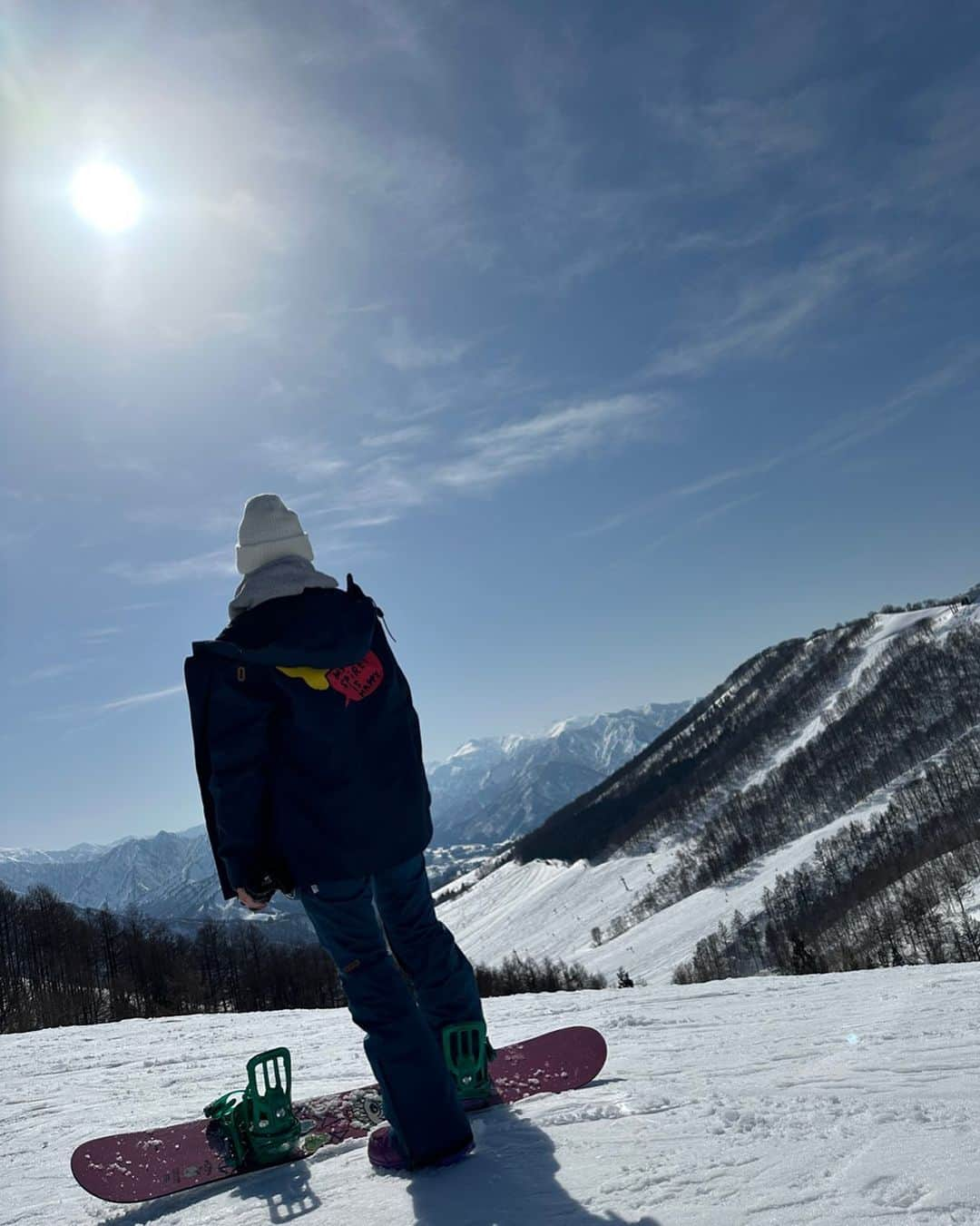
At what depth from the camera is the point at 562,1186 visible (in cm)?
239

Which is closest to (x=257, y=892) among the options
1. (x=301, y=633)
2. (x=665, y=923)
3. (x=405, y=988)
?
(x=405, y=988)

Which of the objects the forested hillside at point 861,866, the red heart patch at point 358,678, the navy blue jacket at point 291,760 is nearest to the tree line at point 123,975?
the navy blue jacket at point 291,760

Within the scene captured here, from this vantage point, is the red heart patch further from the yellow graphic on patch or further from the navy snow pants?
the navy snow pants

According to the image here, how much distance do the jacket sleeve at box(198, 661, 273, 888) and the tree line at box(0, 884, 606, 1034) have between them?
159 ft

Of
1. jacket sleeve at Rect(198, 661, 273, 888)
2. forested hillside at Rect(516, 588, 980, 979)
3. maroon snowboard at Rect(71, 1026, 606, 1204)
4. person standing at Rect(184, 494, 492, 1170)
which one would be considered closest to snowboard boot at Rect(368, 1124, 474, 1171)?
person standing at Rect(184, 494, 492, 1170)

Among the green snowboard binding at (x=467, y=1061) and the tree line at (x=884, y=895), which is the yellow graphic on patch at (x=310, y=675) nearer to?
the green snowboard binding at (x=467, y=1061)

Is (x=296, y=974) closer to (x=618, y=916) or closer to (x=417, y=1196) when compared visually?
(x=417, y=1196)

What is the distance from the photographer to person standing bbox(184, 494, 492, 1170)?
2.91 metres

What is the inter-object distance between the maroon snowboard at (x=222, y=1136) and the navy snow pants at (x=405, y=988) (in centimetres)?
49

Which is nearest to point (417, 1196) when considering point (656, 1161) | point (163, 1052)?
point (656, 1161)

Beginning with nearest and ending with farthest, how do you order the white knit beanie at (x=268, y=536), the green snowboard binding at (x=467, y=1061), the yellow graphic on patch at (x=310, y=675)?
the yellow graphic on patch at (x=310, y=675)
the green snowboard binding at (x=467, y=1061)
the white knit beanie at (x=268, y=536)

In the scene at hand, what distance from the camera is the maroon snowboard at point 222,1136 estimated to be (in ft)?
10.1

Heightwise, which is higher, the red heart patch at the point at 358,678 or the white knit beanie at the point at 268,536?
the white knit beanie at the point at 268,536

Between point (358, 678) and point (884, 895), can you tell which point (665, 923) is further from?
point (358, 678)
